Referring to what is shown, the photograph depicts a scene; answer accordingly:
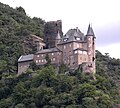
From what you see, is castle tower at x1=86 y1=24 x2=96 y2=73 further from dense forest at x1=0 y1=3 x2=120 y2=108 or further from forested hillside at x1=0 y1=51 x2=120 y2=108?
forested hillside at x1=0 y1=51 x2=120 y2=108

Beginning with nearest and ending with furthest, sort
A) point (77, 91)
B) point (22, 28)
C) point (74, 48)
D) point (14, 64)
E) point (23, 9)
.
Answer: point (77, 91) → point (74, 48) → point (14, 64) → point (22, 28) → point (23, 9)

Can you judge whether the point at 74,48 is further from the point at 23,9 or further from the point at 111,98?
the point at 23,9

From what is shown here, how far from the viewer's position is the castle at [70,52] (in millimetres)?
110500

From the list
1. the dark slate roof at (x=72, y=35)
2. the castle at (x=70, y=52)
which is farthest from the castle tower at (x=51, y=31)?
the dark slate roof at (x=72, y=35)

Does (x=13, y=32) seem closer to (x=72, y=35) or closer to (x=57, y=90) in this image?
(x=72, y=35)

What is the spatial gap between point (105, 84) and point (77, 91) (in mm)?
5996

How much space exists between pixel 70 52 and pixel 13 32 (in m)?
24.9

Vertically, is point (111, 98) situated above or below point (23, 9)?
below

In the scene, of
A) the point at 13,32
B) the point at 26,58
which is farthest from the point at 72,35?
the point at 13,32

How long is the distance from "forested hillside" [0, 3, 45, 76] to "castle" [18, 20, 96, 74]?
3.15 meters

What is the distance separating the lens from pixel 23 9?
15975 centimetres

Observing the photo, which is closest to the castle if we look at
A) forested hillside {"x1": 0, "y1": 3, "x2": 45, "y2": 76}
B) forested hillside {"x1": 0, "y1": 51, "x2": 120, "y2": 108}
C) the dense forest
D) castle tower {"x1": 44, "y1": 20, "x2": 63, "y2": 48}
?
the dense forest

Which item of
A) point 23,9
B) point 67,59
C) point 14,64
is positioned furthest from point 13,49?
point 23,9

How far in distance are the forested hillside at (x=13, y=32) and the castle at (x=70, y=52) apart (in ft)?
10.3
